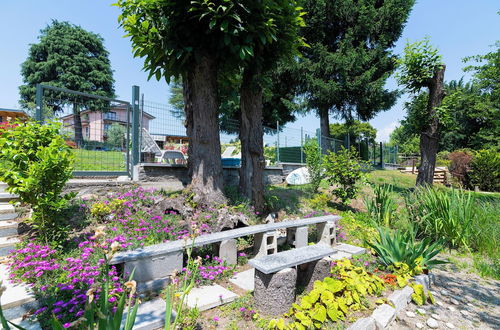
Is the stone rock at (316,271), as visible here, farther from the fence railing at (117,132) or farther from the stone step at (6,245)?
the fence railing at (117,132)

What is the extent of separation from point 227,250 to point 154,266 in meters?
0.99

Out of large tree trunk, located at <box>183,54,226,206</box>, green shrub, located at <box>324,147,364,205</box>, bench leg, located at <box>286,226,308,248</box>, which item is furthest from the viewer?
green shrub, located at <box>324,147,364,205</box>

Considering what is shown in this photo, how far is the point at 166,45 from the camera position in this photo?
4047 mm

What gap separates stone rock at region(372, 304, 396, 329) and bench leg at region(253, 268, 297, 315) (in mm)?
746

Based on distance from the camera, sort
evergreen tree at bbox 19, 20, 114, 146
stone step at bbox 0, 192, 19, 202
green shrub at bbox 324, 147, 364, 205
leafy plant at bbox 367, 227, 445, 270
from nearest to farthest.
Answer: leafy plant at bbox 367, 227, 445, 270 < stone step at bbox 0, 192, 19, 202 < green shrub at bbox 324, 147, 364, 205 < evergreen tree at bbox 19, 20, 114, 146

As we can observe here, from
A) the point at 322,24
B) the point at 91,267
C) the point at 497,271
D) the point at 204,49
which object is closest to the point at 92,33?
the point at 322,24

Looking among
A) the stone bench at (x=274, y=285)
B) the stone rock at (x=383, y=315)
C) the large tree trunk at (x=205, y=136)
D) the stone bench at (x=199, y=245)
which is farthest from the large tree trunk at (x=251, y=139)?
the stone rock at (x=383, y=315)

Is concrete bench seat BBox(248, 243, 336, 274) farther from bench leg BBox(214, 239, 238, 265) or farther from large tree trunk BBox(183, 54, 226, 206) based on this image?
large tree trunk BBox(183, 54, 226, 206)

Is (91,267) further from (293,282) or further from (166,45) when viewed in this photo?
(166,45)

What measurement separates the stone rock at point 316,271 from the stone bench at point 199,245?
84cm

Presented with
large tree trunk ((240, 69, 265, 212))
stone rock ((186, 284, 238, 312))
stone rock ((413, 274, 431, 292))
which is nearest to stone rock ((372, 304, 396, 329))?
stone rock ((413, 274, 431, 292))

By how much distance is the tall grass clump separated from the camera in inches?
174

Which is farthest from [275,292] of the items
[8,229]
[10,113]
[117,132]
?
[10,113]

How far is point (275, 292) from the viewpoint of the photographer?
2.29m
